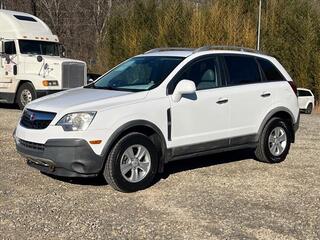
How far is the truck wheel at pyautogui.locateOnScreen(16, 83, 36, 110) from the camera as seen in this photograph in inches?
649

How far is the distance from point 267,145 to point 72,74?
398 inches

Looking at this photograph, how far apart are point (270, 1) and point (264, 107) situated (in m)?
19.7

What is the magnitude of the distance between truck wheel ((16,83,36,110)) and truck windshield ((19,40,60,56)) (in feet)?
3.64

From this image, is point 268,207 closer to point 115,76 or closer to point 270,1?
point 115,76

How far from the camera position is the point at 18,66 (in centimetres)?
1664

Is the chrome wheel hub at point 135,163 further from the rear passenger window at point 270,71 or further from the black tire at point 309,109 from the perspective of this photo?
the black tire at point 309,109

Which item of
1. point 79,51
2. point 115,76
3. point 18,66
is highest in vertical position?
point 115,76

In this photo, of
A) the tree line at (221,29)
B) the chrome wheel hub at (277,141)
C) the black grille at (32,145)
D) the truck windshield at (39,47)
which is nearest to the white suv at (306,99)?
the tree line at (221,29)

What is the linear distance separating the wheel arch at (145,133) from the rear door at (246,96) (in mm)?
1246

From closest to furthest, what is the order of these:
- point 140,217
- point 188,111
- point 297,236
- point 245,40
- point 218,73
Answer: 1. point 297,236
2. point 140,217
3. point 188,111
4. point 218,73
5. point 245,40

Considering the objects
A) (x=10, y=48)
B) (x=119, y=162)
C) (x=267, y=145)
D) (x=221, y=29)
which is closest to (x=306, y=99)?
(x=221, y=29)

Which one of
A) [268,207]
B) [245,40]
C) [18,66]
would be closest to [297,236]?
[268,207]

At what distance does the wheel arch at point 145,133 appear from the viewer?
6.14 meters

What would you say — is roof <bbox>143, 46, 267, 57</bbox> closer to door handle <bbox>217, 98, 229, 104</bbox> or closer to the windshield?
the windshield
